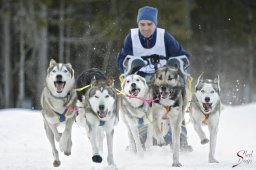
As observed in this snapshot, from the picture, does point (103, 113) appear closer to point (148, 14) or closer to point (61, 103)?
point (61, 103)

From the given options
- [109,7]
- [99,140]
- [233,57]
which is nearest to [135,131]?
[99,140]

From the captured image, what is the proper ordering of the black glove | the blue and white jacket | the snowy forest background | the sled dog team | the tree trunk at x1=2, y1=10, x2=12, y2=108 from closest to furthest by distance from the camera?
the sled dog team
the black glove
the blue and white jacket
the snowy forest background
the tree trunk at x1=2, y1=10, x2=12, y2=108

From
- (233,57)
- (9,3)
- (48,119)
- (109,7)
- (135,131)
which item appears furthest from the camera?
(233,57)

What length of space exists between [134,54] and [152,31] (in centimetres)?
36

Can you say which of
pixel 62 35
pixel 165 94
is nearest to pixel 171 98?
pixel 165 94

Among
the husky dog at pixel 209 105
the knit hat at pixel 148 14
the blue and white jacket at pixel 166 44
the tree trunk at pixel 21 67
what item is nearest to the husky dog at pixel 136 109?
the husky dog at pixel 209 105

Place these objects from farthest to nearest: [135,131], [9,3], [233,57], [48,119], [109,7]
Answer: [233,57]
[109,7]
[9,3]
[135,131]
[48,119]

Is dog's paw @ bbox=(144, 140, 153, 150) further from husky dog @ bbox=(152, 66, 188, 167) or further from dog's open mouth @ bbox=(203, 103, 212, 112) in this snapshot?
dog's open mouth @ bbox=(203, 103, 212, 112)

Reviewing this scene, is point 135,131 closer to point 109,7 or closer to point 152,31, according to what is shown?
point 152,31

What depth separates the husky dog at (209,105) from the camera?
24.2 feet

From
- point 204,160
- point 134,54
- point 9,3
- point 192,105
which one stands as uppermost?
point 9,3

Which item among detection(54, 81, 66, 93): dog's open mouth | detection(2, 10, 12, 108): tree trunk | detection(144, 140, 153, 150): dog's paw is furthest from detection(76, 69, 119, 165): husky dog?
detection(2, 10, 12, 108): tree trunk

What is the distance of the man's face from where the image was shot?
8062 millimetres

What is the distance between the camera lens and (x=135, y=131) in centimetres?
780
